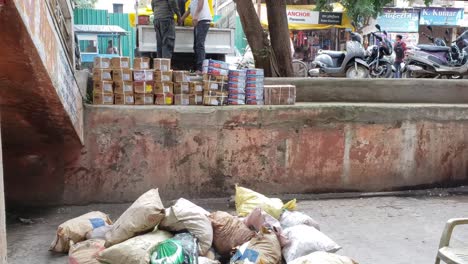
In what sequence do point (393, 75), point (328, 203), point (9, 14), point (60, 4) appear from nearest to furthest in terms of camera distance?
point (9, 14) → point (60, 4) → point (328, 203) → point (393, 75)

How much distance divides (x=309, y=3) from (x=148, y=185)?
1703cm

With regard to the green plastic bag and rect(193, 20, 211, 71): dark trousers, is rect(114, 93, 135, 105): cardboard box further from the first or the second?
rect(193, 20, 211, 71): dark trousers

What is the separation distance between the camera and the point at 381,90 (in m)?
6.75

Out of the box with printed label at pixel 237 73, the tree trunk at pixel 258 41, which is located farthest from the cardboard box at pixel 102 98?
the tree trunk at pixel 258 41

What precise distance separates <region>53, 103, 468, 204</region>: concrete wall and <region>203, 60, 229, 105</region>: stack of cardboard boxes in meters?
0.22

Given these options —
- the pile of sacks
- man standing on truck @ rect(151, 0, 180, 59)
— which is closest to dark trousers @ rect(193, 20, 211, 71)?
man standing on truck @ rect(151, 0, 180, 59)

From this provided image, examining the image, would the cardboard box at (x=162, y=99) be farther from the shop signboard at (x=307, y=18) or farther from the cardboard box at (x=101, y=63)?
the shop signboard at (x=307, y=18)

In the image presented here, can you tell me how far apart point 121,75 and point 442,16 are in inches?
748

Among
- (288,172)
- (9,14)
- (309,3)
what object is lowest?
(288,172)

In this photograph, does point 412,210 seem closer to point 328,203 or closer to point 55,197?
point 328,203

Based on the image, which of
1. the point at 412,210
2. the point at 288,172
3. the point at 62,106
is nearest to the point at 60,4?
the point at 62,106

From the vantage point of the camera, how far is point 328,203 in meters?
5.29

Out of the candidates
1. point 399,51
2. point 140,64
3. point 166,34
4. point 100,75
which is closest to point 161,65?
point 140,64

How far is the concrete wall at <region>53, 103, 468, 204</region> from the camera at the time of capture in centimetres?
493
